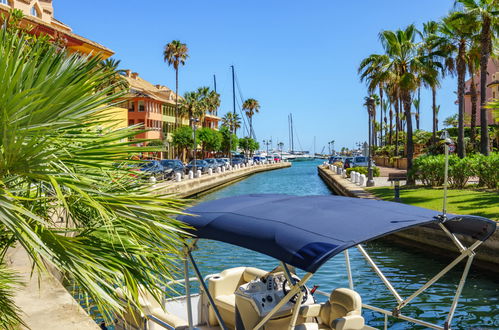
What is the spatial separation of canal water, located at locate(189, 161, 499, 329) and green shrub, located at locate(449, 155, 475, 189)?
8.97m

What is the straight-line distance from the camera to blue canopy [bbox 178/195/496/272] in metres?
4.74

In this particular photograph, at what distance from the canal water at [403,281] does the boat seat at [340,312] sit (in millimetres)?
3662

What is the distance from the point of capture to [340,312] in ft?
20.4

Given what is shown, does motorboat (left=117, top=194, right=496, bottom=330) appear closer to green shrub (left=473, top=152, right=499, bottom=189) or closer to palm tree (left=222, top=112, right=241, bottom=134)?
green shrub (left=473, top=152, right=499, bottom=189)

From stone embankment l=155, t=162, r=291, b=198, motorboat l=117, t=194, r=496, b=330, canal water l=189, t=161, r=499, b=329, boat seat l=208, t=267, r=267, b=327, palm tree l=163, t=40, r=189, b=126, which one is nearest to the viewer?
motorboat l=117, t=194, r=496, b=330

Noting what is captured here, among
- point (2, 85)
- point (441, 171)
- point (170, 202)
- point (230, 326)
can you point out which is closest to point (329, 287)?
point (230, 326)

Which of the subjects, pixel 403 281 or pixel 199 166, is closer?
pixel 403 281

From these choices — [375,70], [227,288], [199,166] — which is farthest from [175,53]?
[227,288]

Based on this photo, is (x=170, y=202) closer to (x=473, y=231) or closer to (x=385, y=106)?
(x=473, y=231)

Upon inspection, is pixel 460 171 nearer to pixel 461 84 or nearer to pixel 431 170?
pixel 431 170

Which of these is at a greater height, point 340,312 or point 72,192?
point 72,192

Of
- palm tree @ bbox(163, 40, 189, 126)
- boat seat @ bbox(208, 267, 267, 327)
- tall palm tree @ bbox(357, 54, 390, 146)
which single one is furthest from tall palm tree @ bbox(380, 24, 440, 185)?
palm tree @ bbox(163, 40, 189, 126)

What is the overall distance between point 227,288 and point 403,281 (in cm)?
832

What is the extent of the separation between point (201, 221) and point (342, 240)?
208cm
